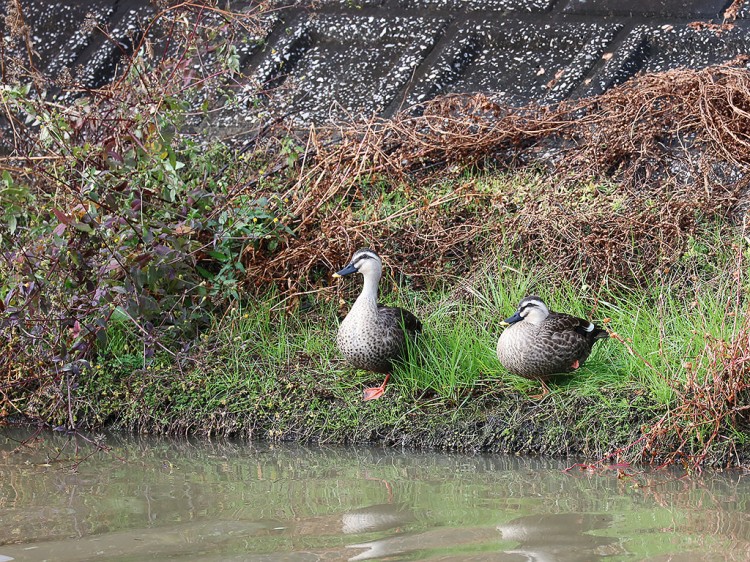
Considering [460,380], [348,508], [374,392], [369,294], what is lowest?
[348,508]

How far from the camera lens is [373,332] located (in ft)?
15.4

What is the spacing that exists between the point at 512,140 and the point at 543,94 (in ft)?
2.02

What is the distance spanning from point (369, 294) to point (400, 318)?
0.61ft

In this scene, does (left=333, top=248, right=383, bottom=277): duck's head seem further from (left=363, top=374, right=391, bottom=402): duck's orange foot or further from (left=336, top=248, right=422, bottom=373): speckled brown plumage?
(left=363, top=374, right=391, bottom=402): duck's orange foot

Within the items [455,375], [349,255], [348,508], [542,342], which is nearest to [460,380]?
[455,375]

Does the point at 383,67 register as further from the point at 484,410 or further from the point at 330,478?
the point at 330,478

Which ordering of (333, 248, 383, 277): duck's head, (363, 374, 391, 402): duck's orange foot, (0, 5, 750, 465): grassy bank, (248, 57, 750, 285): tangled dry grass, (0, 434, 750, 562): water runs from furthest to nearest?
(248, 57, 750, 285): tangled dry grass < (333, 248, 383, 277): duck's head < (363, 374, 391, 402): duck's orange foot < (0, 5, 750, 465): grassy bank < (0, 434, 750, 562): water

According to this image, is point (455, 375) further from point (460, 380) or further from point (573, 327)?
point (573, 327)

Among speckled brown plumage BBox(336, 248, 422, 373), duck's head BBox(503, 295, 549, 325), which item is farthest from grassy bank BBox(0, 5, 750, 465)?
duck's head BBox(503, 295, 549, 325)

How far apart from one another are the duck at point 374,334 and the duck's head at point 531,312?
1.66 ft

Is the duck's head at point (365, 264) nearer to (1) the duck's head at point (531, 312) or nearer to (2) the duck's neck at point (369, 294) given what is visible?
(2) the duck's neck at point (369, 294)

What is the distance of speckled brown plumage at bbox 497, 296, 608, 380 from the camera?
4406mm

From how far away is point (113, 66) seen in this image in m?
8.08

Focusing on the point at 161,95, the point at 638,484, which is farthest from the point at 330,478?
the point at 161,95
